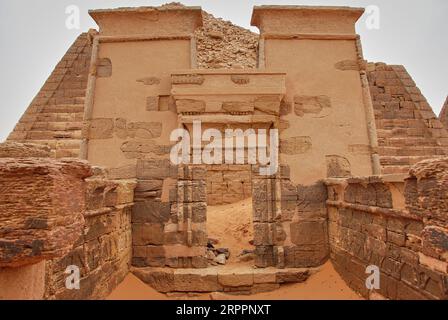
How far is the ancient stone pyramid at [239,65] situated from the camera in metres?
9.98

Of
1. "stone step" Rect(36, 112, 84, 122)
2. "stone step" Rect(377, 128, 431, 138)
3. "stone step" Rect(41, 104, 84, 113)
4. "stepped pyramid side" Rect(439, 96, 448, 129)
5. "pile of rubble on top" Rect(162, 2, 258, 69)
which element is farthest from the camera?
"stepped pyramid side" Rect(439, 96, 448, 129)

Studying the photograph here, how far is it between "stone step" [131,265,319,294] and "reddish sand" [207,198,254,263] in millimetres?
991

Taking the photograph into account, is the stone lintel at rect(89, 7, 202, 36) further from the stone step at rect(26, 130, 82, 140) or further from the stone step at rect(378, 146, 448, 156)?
the stone step at rect(378, 146, 448, 156)

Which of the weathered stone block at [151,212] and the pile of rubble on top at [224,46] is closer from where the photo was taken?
the weathered stone block at [151,212]

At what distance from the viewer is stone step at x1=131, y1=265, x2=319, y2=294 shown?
509 cm

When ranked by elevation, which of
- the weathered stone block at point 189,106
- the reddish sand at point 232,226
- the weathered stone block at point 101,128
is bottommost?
the reddish sand at point 232,226

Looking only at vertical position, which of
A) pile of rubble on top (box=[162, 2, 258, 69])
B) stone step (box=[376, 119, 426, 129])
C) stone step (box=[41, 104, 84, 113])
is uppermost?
pile of rubble on top (box=[162, 2, 258, 69])

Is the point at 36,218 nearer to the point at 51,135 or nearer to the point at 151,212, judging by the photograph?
the point at 151,212

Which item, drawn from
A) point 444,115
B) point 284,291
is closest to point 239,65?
point 444,115

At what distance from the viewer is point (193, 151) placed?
5.57 m

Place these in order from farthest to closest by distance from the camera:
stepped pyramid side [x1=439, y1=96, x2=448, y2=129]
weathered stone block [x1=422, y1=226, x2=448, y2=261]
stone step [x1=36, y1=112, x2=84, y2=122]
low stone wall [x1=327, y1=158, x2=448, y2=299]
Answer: stepped pyramid side [x1=439, y1=96, x2=448, y2=129], stone step [x1=36, y1=112, x2=84, y2=122], low stone wall [x1=327, y1=158, x2=448, y2=299], weathered stone block [x1=422, y1=226, x2=448, y2=261]

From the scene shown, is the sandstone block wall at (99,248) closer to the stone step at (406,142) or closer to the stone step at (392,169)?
the stone step at (392,169)

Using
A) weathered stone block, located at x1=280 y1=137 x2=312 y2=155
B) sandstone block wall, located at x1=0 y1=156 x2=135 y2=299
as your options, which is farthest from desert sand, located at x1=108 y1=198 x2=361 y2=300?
sandstone block wall, located at x1=0 y1=156 x2=135 y2=299

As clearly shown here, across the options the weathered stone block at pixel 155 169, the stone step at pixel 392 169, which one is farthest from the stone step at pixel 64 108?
the stone step at pixel 392 169
